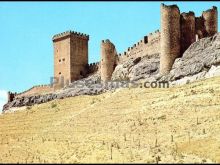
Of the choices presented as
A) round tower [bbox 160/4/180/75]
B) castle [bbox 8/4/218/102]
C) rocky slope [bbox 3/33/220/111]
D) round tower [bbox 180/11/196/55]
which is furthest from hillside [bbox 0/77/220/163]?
round tower [bbox 180/11/196/55]

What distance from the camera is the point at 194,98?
3183 centimetres

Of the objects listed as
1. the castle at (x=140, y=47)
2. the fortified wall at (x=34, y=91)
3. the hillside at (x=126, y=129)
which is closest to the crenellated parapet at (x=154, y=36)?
the castle at (x=140, y=47)

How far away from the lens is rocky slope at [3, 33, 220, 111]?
3772 cm

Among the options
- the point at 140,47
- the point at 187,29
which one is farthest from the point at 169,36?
the point at 140,47

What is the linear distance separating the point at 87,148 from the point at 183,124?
5156mm

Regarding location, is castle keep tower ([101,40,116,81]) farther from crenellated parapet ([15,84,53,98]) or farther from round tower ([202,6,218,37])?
round tower ([202,6,218,37])

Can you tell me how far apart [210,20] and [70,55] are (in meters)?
16.7

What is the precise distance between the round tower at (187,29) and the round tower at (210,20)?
182 centimetres

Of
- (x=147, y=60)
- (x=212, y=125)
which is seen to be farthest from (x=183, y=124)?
(x=147, y=60)

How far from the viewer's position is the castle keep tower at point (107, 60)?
48844mm

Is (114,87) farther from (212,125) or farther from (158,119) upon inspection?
(212,125)

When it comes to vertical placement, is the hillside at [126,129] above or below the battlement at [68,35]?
below

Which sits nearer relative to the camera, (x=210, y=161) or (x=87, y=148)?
(x=210, y=161)

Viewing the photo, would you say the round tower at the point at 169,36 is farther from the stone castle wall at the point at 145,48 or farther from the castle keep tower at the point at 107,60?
the castle keep tower at the point at 107,60
